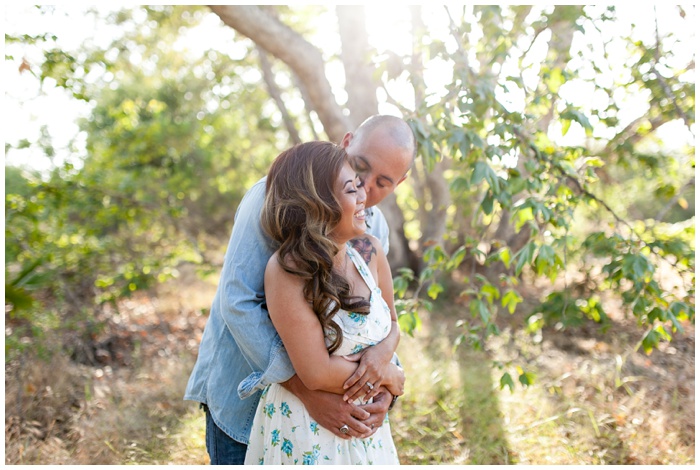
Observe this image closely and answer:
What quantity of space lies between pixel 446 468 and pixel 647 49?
Answer: 320 centimetres

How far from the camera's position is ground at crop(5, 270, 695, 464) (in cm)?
342

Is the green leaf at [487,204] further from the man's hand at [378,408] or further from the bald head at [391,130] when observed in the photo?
the man's hand at [378,408]

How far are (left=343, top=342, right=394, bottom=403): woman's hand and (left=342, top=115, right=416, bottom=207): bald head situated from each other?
608mm

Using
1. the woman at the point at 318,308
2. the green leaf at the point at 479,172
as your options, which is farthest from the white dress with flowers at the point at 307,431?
the green leaf at the point at 479,172

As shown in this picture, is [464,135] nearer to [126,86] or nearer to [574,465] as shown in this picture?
[574,465]

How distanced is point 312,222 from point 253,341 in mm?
410

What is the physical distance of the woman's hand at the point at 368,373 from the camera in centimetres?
181

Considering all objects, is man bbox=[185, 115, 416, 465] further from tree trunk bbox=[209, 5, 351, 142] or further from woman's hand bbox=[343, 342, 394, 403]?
tree trunk bbox=[209, 5, 351, 142]

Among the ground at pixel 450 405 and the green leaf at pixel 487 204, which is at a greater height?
the green leaf at pixel 487 204

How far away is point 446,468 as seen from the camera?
128 inches

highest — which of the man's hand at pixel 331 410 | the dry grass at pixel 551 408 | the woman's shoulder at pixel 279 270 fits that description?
the woman's shoulder at pixel 279 270

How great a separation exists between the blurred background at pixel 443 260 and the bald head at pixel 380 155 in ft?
2.13

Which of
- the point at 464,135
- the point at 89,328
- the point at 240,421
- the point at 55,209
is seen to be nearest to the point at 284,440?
the point at 240,421

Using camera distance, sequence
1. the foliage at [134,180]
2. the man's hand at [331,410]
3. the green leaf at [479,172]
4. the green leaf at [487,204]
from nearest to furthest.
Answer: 1. the man's hand at [331,410]
2. the green leaf at [479,172]
3. the green leaf at [487,204]
4. the foliage at [134,180]
